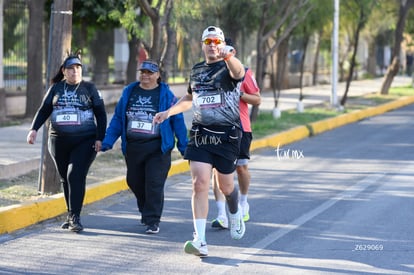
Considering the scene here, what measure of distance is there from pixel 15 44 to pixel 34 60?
2.16 m

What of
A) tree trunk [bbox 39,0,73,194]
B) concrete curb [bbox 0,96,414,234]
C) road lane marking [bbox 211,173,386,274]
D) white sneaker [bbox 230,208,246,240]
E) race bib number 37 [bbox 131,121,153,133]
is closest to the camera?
road lane marking [bbox 211,173,386,274]

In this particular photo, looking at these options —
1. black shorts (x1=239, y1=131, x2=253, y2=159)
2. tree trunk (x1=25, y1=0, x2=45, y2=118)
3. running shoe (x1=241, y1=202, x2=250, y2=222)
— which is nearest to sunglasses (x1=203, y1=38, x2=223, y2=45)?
black shorts (x1=239, y1=131, x2=253, y2=159)

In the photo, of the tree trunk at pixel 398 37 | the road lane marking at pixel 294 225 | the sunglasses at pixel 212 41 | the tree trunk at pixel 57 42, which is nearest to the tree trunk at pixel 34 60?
the tree trunk at pixel 57 42

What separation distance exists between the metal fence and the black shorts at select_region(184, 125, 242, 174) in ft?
45.2

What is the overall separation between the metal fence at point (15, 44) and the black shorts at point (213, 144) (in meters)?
13.8

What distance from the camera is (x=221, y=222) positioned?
8.78 m

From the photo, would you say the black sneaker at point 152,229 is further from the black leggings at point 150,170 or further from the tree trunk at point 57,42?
the tree trunk at point 57,42

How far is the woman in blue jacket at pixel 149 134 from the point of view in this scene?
28.4 ft

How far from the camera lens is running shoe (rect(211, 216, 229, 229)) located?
28.8 ft

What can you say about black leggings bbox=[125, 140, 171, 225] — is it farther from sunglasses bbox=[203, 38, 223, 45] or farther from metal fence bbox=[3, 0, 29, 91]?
metal fence bbox=[3, 0, 29, 91]

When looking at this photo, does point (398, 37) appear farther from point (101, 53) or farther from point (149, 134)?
point (149, 134)

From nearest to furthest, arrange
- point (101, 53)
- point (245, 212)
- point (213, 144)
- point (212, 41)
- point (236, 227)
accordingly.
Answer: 1. point (212, 41)
2. point (213, 144)
3. point (236, 227)
4. point (245, 212)
5. point (101, 53)

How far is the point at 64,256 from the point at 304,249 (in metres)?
2.17

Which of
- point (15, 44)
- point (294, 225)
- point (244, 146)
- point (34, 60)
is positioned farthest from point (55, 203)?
point (15, 44)
